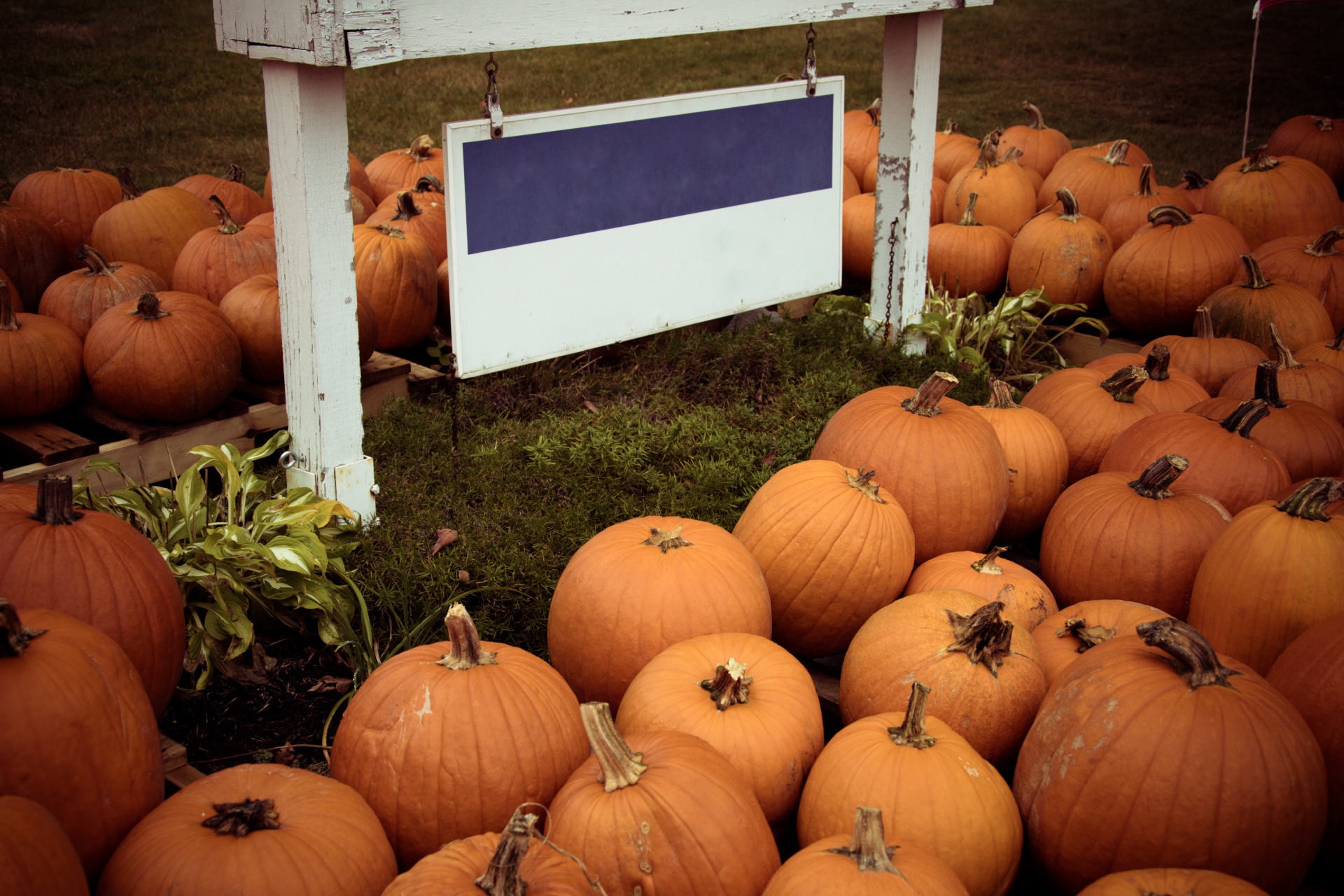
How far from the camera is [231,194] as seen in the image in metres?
5.13

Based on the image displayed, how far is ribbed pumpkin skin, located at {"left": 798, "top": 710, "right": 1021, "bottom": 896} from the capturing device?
2014 mm

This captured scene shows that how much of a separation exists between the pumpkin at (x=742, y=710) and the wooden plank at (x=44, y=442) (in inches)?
88.1

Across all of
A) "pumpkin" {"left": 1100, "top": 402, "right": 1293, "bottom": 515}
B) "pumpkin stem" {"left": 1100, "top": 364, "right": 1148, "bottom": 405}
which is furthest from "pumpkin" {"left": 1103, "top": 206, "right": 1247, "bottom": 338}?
"pumpkin" {"left": 1100, "top": 402, "right": 1293, "bottom": 515}

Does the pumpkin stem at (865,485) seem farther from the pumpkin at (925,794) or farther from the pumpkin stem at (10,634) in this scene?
the pumpkin stem at (10,634)

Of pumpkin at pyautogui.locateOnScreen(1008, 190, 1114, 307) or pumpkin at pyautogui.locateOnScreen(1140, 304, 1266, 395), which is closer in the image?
pumpkin at pyautogui.locateOnScreen(1140, 304, 1266, 395)

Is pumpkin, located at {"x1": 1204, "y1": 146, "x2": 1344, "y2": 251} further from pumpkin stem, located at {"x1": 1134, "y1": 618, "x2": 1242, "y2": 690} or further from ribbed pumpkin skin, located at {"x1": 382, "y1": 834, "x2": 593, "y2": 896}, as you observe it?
ribbed pumpkin skin, located at {"x1": 382, "y1": 834, "x2": 593, "y2": 896}

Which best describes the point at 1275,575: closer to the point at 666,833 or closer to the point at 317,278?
the point at 666,833

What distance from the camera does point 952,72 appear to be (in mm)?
12578

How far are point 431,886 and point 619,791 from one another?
37 centimetres

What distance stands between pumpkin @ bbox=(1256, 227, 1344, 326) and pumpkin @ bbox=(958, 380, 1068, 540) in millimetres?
1983

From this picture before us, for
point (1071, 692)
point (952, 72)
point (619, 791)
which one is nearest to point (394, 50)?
point (619, 791)

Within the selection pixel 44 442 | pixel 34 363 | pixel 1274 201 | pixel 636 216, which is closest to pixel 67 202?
pixel 34 363

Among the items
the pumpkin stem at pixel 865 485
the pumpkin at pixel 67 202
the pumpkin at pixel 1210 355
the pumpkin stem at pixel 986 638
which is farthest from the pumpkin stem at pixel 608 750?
the pumpkin at pixel 67 202

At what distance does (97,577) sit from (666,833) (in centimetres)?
137
